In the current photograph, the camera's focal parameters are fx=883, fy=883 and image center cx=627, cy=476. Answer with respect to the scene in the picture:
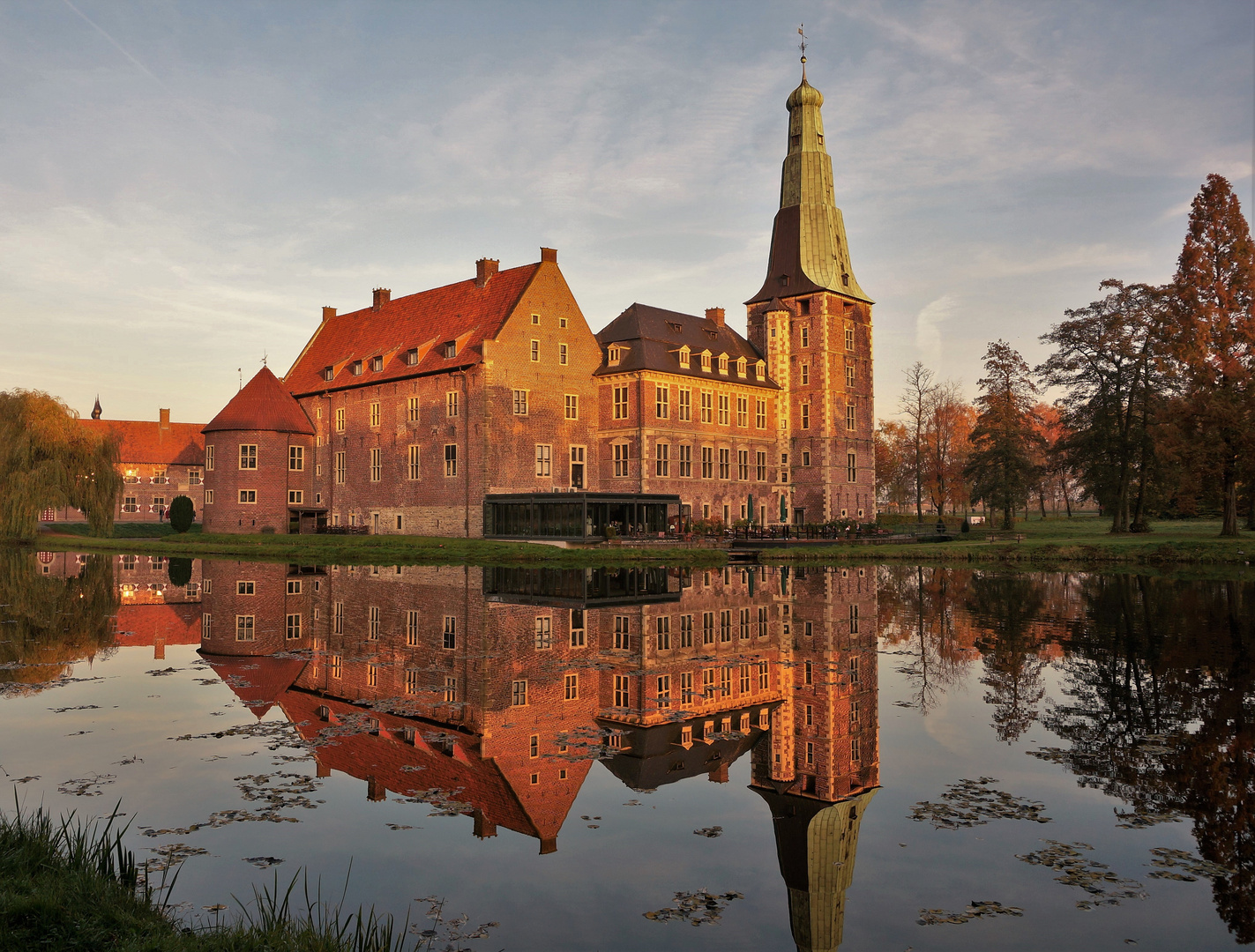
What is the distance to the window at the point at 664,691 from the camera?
11527 mm

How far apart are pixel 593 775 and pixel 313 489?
51.7 m

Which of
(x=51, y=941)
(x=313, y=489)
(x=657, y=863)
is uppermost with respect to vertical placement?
(x=313, y=489)

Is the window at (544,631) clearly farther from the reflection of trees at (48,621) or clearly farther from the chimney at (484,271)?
the chimney at (484,271)

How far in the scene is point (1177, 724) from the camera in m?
10.3

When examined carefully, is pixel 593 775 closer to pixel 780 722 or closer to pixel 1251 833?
pixel 780 722

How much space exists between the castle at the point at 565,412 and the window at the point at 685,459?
98 mm

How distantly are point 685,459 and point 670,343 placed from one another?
7031 mm

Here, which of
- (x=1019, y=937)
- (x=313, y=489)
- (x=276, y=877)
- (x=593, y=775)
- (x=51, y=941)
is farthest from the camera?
(x=313, y=489)

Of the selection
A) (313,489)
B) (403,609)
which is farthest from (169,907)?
(313,489)

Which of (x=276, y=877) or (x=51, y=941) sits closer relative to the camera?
(x=51, y=941)

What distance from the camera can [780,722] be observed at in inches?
416

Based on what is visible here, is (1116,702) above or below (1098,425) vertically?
below

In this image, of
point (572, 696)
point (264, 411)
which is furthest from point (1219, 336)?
point (264, 411)

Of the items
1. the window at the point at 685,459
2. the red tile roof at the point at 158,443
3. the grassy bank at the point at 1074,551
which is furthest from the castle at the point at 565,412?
the red tile roof at the point at 158,443
